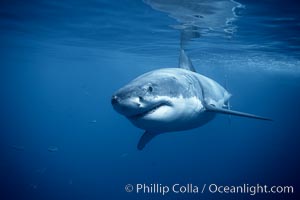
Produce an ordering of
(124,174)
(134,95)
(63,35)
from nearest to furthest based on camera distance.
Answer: (134,95)
(63,35)
(124,174)

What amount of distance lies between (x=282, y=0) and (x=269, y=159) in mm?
34873

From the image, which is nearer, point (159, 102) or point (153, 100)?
point (153, 100)

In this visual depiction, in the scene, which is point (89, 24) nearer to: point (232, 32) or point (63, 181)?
point (232, 32)

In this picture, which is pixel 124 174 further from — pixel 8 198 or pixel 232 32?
pixel 232 32

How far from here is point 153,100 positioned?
4.56 meters

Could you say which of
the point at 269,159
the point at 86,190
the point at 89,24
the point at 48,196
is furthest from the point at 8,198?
the point at 269,159

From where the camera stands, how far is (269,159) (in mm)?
40312

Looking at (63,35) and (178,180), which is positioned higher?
(63,35)

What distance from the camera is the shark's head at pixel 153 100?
420 centimetres

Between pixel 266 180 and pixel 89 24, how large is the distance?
23182mm

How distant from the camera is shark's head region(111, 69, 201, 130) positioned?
420cm

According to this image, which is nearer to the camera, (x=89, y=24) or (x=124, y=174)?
(x=89, y=24)

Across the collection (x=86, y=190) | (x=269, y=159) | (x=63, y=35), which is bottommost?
(x=269, y=159)

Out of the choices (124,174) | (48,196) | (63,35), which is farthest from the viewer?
(124,174)
